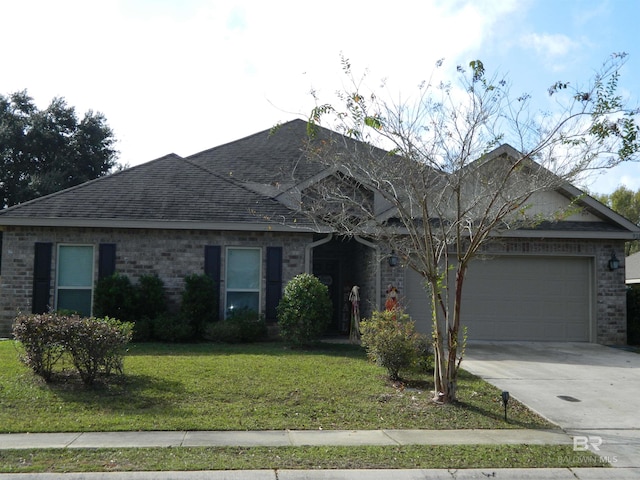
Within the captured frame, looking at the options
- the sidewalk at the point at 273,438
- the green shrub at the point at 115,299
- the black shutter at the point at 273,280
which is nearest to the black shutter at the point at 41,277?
the green shrub at the point at 115,299

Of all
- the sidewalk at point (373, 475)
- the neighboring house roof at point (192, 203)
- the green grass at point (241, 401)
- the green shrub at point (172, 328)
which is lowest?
the sidewalk at point (373, 475)

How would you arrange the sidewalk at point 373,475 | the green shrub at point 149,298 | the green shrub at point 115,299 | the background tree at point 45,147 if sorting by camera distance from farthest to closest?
the background tree at point 45,147, the green shrub at point 149,298, the green shrub at point 115,299, the sidewalk at point 373,475

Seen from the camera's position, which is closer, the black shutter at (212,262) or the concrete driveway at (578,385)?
the concrete driveway at (578,385)

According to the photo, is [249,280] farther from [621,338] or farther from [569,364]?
[621,338]

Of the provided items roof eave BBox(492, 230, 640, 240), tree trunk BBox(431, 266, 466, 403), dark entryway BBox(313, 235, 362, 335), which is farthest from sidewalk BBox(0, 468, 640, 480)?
dark entryway BBox(313, 235, 362, 335)

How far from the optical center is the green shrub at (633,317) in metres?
16.9

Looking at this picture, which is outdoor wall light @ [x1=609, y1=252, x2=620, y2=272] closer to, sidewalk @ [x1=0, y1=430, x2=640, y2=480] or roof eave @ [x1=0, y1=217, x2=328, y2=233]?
roof eave @ [x1=0, y1=217, x2=328, y2=233]

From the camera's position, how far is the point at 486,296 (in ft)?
55.0

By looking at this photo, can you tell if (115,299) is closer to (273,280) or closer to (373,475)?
(273,280)

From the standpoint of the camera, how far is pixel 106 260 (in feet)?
51.6

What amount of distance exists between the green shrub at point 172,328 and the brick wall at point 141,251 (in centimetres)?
91

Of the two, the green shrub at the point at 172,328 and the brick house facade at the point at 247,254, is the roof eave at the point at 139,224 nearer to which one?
the brick house facade at the point at 247,254

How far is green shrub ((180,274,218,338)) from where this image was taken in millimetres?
15305

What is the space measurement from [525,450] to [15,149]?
30098 millimetres
